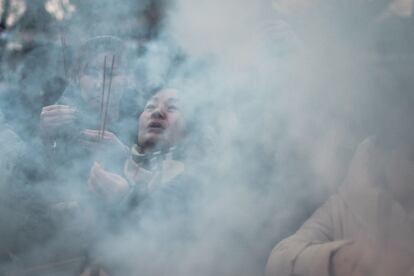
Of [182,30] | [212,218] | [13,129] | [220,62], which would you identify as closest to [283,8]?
[220,62]

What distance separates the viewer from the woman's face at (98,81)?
1.96 m

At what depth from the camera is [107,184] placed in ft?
6.21

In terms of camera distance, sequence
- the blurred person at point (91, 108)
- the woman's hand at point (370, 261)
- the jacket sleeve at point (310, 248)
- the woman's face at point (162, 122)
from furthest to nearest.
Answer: the blurred person at point (91, 108), the woman's face at point (162, 122), the jacket sleeve at point (310, 248), the woman's hand at point (370, 261)

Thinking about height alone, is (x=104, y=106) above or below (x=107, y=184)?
above

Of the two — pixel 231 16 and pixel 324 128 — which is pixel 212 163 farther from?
pixel 231 16

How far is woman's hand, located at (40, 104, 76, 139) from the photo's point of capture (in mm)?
1958

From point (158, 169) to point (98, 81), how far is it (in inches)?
18.8

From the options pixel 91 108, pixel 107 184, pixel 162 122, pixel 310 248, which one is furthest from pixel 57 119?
pixel 310 248

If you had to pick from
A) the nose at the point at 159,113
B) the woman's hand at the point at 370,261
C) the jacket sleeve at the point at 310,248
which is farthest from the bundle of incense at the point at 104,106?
the woman's hand at the point at 370,261

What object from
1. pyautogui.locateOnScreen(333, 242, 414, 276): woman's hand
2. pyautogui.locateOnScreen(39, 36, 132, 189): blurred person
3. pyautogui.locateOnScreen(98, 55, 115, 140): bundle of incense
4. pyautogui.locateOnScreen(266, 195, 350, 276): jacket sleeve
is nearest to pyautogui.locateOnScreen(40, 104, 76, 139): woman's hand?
pyautogui.locateOnScreen(39, 36, 132, 189): blurred person

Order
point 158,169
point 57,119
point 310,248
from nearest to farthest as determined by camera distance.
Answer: point 310,248
point 158,169
point 57,119

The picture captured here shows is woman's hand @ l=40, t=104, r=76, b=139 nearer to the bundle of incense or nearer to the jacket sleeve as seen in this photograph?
the bundle of incense

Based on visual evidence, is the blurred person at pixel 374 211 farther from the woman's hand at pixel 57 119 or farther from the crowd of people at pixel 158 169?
the woman's hand at pixel 57 119

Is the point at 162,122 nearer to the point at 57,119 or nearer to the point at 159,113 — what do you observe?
the point at 159,113
